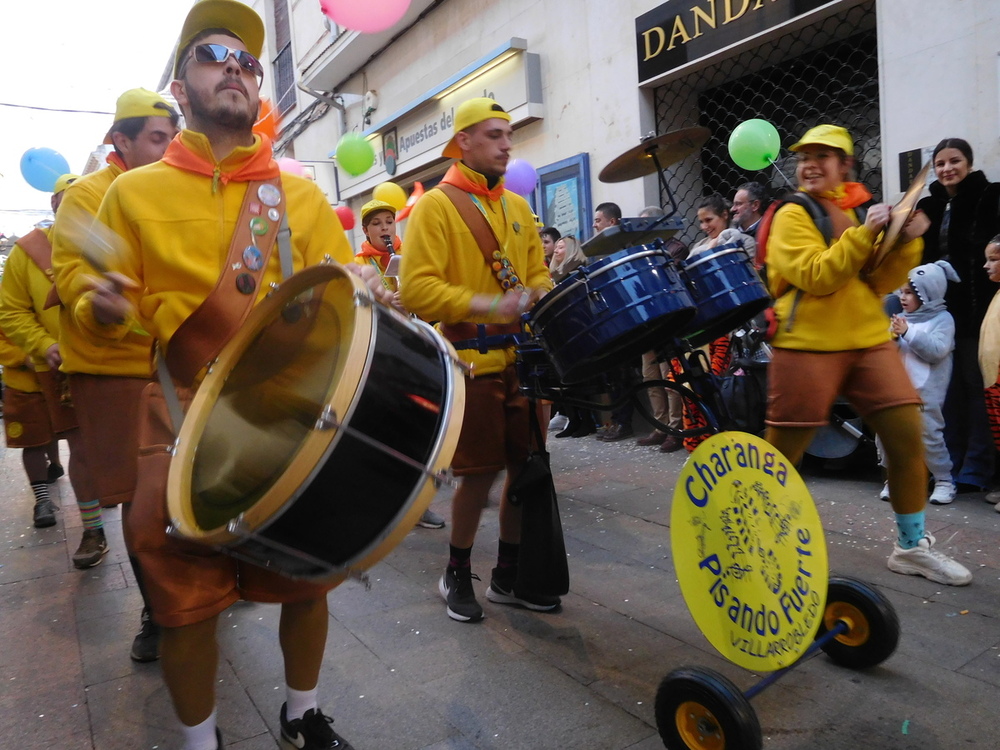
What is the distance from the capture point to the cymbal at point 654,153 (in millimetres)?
4352

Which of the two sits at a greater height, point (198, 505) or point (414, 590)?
point (198, 505)

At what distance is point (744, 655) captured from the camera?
89.4 inches

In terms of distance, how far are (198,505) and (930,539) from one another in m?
3.11

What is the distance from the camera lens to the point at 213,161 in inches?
87.4

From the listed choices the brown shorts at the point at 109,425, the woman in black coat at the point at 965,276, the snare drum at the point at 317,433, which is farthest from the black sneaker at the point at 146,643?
the woman in black coat at the point at 965,276

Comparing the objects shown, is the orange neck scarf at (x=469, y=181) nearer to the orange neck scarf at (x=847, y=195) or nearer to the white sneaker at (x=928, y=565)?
the orange neck scarf at (x=847, y=195)

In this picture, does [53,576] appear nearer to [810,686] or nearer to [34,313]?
[34,313]

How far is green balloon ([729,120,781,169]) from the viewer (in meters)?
5.92

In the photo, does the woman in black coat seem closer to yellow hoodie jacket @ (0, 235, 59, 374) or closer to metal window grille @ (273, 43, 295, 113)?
yellow hoodie jacket @ (0, 235, 59, 374)

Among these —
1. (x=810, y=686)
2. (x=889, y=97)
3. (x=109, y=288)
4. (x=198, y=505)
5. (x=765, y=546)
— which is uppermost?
(x=889, y=97)

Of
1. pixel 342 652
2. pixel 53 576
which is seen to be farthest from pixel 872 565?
pixel 53 576

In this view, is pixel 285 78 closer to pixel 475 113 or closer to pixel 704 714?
pixel 475 113

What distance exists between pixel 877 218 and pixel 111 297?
251 cm

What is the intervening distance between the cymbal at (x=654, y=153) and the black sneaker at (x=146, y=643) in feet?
10.5
